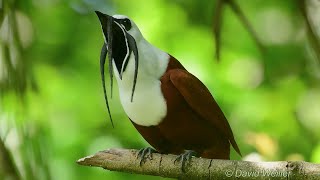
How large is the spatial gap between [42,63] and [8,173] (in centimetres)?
137

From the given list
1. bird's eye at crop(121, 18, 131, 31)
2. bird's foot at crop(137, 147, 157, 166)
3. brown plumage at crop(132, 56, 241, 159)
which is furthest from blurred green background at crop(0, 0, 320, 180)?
bird's eye at crop(121, 18, 131, 31)

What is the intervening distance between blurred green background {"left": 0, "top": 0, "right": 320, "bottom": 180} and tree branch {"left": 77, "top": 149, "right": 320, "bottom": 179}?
3.08ft

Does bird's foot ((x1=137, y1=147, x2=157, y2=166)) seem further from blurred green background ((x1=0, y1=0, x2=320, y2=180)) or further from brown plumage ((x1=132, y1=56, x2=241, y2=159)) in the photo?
blurred green background ((x1=0, y1=0, x2=320, y2=180))

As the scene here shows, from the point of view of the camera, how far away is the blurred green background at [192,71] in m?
3.03

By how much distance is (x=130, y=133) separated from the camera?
307 cm

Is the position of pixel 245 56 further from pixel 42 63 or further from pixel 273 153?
pixel 42 63

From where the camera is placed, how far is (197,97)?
1970mm

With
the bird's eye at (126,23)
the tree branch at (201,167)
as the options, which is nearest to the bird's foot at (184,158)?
the tree branch at (201,167)

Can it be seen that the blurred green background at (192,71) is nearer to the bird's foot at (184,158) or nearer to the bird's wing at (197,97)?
the bird's wing at (197,97)

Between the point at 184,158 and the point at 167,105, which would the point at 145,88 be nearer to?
the point at 167,105

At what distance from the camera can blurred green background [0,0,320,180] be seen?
9.93 feet

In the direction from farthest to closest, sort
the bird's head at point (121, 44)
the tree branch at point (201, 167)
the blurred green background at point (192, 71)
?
the blurred green background at point (192, 71) → the bird's head at point (121, 44) → the tree branch at point (201, 167)

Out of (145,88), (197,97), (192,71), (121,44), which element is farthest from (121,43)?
(192,71)

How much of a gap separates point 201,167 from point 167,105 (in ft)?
0.63
